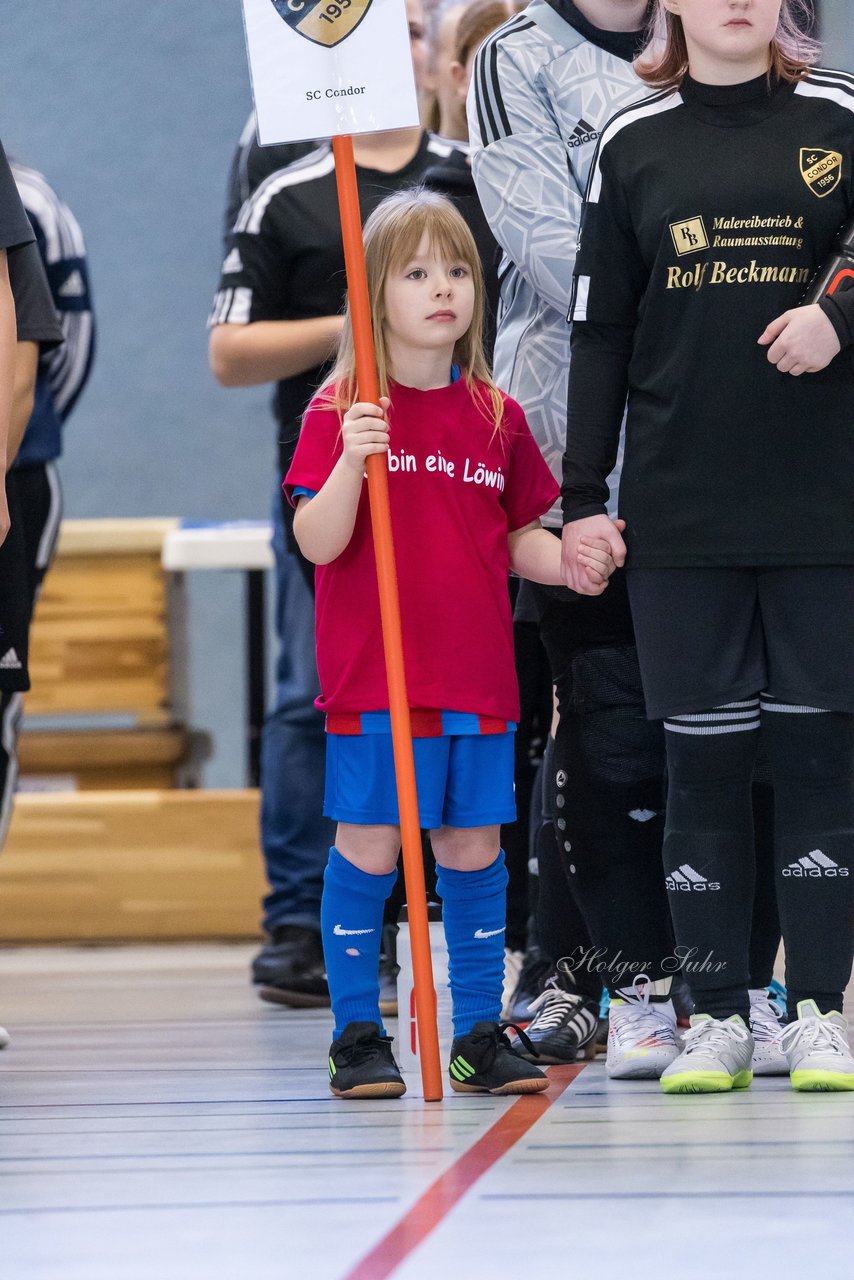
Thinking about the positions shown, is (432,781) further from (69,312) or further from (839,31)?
(839,31)

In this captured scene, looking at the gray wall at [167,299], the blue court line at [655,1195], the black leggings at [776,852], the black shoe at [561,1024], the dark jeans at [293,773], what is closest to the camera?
the blue court line at [655,1195]

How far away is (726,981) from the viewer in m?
1.93

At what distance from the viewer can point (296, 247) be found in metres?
2.84

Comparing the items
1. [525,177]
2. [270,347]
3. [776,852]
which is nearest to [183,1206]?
[776,852]

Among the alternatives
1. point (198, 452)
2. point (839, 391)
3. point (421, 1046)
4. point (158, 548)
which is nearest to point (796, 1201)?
point (421, 1046)

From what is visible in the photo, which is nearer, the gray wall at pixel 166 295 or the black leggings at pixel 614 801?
the black leggings at pixel 614 801

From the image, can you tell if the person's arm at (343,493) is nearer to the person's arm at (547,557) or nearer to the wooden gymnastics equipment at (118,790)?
the person's arm at (547,557)

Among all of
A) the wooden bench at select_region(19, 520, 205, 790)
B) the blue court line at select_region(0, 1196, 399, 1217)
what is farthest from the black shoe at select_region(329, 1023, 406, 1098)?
the wooden bench at select_region(19, 520, 205, 790)

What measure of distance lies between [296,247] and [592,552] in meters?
1.09

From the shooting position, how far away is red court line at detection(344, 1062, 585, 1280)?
121cm

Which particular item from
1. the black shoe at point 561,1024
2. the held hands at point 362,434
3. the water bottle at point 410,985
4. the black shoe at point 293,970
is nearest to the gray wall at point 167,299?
the black shoe at point 293,970

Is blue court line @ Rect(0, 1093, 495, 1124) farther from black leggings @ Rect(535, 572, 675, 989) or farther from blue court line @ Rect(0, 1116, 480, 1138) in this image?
black leggings @ Rect(535, 572, 675, 989)

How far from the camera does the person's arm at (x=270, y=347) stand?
2.79 m

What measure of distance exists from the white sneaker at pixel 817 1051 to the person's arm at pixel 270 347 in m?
1.29
